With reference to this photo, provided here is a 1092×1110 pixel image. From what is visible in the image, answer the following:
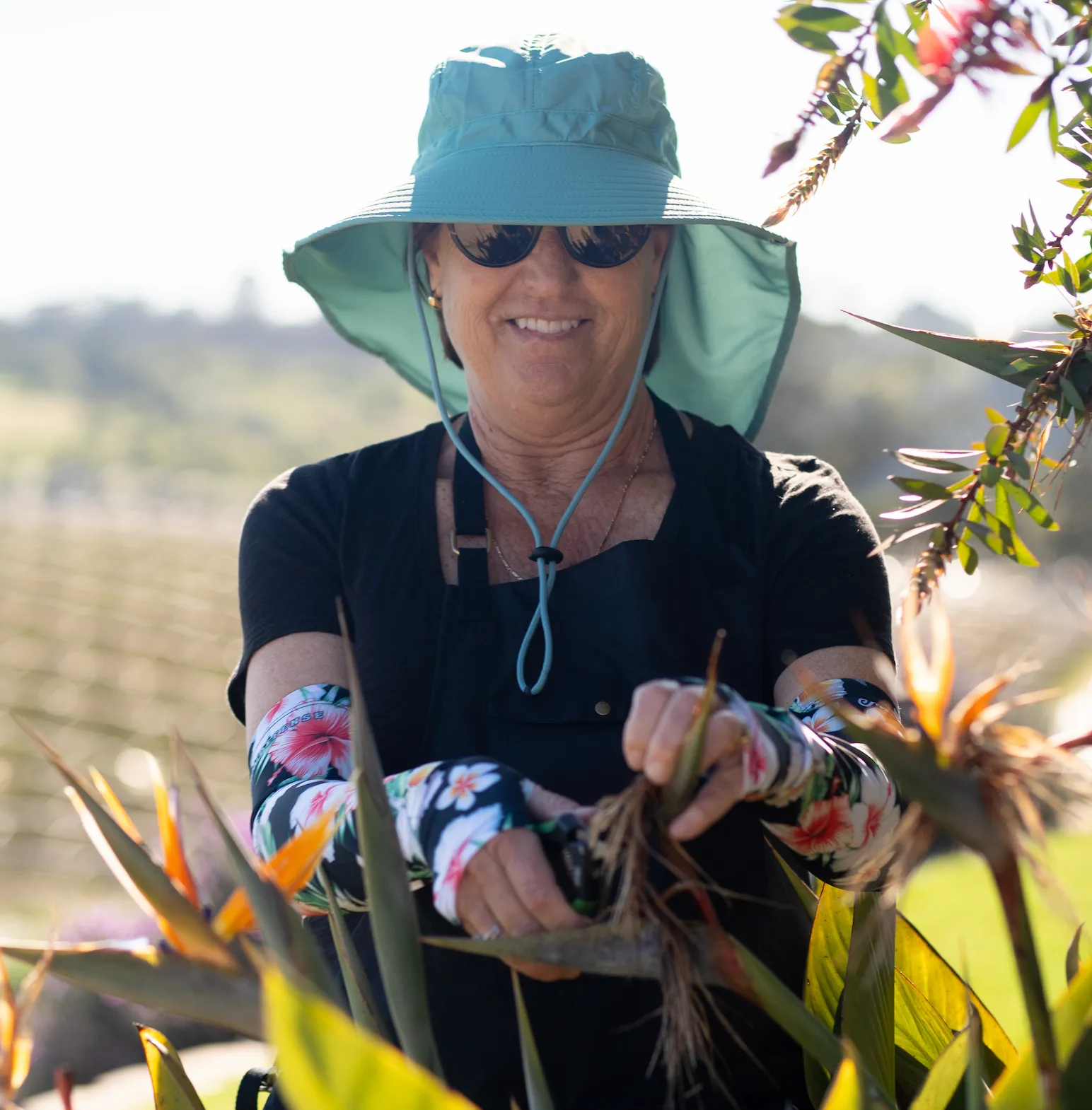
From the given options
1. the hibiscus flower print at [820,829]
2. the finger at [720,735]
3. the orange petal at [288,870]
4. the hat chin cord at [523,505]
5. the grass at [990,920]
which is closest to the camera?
the orange petal at [288,870]

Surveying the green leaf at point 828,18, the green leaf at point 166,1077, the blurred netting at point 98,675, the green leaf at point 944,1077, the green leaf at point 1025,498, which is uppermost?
the green leaf at point 828,18

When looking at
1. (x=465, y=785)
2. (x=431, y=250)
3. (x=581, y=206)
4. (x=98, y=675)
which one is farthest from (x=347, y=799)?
(x=98, y=675)

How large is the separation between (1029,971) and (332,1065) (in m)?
0.41

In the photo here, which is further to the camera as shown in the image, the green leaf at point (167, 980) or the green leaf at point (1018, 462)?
the green leaf at point (1018, 462)

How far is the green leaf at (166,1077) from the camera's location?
1.09m

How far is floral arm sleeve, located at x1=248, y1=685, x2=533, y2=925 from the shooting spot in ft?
3.47

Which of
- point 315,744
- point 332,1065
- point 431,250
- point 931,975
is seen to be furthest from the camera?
point 431,250

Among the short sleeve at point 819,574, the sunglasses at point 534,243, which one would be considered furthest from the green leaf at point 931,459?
the sunglasses at point 534,243

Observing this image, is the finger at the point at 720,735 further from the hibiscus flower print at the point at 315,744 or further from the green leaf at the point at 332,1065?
the hibiscus flower print at the point at 315,744

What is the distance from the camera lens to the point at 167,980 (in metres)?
0.77

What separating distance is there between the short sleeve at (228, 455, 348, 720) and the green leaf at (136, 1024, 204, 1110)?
0.65 metres

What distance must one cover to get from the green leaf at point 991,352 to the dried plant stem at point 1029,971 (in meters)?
0.49

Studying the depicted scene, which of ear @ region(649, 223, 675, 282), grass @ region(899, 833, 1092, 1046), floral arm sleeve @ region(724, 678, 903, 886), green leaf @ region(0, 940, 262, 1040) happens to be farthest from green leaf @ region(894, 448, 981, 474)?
grass @ region(899, 833, 1092, 1046)

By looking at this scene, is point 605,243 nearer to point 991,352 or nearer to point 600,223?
point 600,223
